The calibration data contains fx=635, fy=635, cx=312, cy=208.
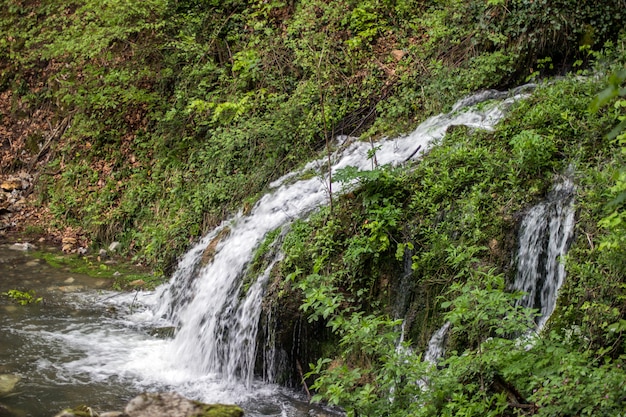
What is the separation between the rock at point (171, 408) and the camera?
4.75 meters

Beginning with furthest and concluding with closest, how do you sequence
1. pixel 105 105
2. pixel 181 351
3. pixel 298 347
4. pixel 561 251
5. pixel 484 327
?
pixel 105 105
pixel 181 351
pixel 298 347
pixel 561 251
pixel 484 327

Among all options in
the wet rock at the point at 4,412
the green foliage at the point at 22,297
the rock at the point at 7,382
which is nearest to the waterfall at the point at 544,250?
the wet rock at the point at 4,412

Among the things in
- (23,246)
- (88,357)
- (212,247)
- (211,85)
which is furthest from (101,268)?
(211,85)

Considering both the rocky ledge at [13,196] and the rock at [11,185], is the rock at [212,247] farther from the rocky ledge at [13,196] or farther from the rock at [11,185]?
the rock at [11,185]

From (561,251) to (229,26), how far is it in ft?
25.4

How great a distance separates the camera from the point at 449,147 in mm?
6430

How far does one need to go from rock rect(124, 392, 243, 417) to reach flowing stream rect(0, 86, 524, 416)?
611mm

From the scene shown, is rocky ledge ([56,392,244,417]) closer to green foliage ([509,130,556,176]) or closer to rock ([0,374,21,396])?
rock ([0,374,21,396])

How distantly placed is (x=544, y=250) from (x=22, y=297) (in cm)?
635

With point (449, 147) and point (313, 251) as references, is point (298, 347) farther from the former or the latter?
point (449, 147)

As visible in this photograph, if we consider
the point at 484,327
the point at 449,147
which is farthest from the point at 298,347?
the point at 449,147

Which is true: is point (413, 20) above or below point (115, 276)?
above

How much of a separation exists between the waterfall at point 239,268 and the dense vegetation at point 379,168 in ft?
1.31

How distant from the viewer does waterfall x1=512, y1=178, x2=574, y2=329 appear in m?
5.05
